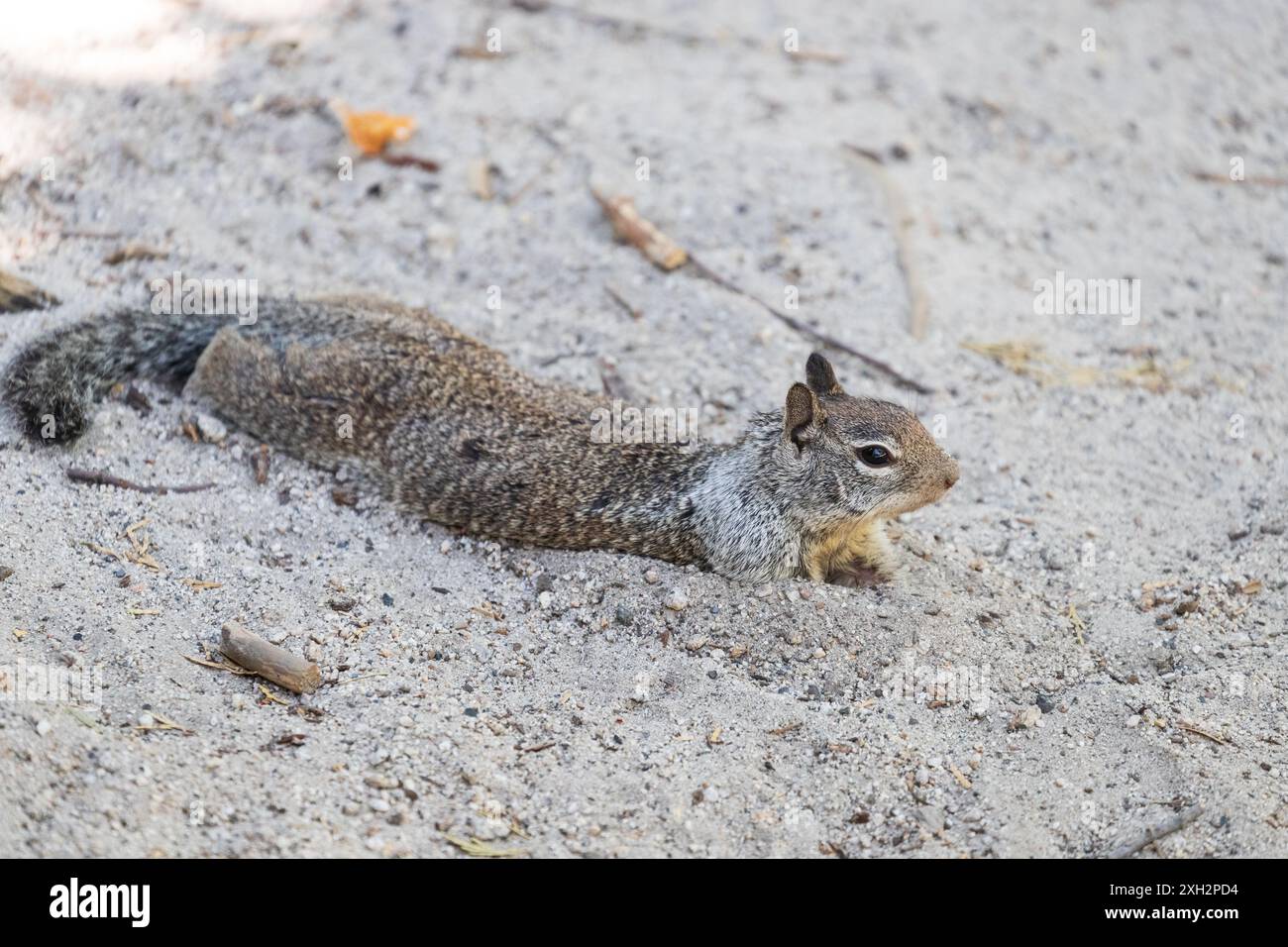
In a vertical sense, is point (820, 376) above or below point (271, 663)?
above

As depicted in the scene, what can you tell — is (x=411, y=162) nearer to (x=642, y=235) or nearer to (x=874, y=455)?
(x=642, y=235)

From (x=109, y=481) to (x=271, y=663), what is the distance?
147cm

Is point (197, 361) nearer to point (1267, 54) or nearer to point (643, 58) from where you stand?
point (643, 58)

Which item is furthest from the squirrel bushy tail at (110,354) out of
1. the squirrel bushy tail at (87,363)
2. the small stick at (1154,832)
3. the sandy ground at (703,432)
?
the small stick at (1154,832)

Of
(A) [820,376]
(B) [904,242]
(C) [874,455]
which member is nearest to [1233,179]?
(B) [904,242]

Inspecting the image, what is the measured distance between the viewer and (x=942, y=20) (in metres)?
9.78

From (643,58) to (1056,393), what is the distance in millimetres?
3965

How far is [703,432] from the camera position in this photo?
639 cm

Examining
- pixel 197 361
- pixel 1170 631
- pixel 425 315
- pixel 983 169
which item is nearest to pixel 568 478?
pixel 425 315

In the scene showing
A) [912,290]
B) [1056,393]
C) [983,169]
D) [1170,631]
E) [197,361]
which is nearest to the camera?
[1170,631]

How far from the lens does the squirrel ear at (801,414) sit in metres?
5.26

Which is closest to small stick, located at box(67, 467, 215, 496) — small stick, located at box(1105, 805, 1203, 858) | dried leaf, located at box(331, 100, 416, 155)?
dried leaf, located at box(331, 100, 416, 155)

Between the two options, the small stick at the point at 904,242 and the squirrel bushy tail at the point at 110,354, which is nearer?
the squirrel bushy tail at the point at 110,354

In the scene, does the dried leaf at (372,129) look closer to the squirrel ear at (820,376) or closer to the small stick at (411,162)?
the small stick at (411,162)
